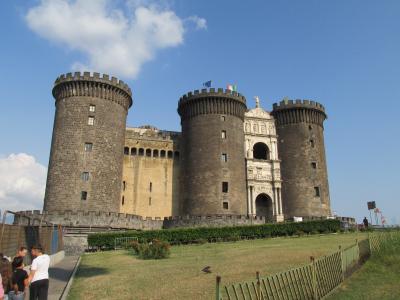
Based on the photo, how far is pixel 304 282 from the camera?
416 inches

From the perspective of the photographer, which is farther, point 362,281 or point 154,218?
point 154,218

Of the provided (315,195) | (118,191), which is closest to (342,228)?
(315,195)

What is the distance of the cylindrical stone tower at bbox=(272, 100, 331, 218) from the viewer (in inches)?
1853

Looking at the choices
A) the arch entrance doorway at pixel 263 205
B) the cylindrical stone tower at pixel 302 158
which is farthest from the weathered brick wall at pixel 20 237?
the cylindrical stone tower at pixel 302 158

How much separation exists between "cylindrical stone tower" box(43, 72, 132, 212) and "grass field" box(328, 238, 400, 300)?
28516 millimetres

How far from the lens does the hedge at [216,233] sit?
32500mm

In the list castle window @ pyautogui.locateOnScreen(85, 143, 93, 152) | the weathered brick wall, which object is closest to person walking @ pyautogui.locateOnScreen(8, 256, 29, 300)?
the weathered brick wall

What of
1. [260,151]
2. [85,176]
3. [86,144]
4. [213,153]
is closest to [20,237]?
[85,176]

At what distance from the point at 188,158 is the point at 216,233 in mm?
14325

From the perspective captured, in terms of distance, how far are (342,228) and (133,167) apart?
2428 cm

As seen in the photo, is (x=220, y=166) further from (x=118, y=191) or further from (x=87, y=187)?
(x=87, y=187)

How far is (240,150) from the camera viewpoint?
4659cm

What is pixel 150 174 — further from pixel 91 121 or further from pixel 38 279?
pixel 38 279

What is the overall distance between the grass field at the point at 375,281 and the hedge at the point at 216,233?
1790 centimetres
